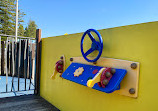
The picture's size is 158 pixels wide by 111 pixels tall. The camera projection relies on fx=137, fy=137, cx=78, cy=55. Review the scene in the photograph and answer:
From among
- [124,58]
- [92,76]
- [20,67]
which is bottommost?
[20,67]

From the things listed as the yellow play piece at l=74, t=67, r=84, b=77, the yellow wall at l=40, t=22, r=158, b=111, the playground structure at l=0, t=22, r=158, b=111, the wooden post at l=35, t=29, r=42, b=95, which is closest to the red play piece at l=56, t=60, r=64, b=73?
the playground structure at l=0, t=22, r=158, b=111

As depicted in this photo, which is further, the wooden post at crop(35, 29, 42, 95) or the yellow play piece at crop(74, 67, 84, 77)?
the wooden post at crop(35, 29, 42, 95)

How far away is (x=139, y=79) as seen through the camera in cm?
120

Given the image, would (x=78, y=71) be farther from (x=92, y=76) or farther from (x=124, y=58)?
(x=124, y=58)

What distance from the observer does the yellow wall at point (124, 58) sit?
3.68ft

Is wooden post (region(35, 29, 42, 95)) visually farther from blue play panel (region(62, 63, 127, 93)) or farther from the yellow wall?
blue play panel (region(62, 63, 127, 93))

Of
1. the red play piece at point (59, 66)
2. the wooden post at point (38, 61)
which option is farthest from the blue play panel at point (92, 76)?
the wooden post at point (38, 61)

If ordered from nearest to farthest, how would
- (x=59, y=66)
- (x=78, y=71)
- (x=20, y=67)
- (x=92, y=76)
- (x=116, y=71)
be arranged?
(x=116, y=71) < (x=92, y=76) < (x=78, y=71) < (x=59, y=66) < (x=20, y=67)

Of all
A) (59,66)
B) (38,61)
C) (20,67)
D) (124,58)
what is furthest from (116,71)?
(20,67)

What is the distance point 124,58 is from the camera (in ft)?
4.40

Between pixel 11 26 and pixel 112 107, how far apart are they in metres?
19.5

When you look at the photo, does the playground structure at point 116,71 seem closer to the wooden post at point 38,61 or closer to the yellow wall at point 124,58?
the yellow wall at point 124,58

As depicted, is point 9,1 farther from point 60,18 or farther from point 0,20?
point 60,18

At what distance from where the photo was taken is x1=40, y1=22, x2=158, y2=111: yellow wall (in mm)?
1123
